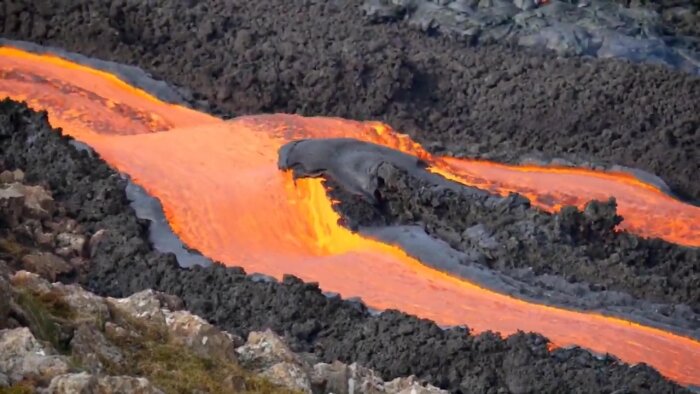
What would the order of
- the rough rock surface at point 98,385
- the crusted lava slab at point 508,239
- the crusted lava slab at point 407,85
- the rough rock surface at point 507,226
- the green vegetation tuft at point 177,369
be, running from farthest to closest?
the crusted lava slab at point 407,85 < the rough rock surface at point 507,226 < the crusted lava slab at point 508,239 < the green vegetation tuft at point 177,369 < the rough rock surface at point 98,385

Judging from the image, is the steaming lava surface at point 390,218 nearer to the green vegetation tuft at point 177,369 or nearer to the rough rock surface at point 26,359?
the green vegetation tuft at point 177,369

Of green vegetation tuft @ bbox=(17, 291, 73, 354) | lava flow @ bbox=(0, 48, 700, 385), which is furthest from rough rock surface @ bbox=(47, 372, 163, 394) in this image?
lava flow @ bbox=(0, 48, 700, 385)

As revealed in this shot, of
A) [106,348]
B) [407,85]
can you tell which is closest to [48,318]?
[106,348]

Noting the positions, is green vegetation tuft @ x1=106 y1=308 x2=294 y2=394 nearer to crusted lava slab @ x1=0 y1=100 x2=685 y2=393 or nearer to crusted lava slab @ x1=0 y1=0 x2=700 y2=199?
crusted lava slab @ x1=0 y1=100 x2=685 y2=393

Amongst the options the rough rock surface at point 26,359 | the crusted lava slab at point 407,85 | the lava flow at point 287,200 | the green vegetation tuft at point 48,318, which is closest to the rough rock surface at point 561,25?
the crusted lava slab at point 407,85

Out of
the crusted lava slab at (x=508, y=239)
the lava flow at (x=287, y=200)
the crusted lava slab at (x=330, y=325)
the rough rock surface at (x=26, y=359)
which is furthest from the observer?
the crusted lava slab at (x=508, y=239)
